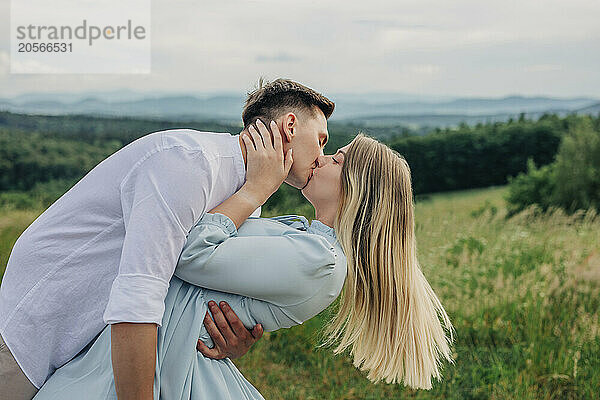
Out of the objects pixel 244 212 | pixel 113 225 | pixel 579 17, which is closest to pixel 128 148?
pixel 113 225

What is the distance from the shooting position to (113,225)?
1.74 metres

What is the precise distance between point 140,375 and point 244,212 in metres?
0.51

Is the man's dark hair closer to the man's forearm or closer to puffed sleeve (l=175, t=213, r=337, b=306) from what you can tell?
puffed sleeve (l=175, t=213, r=337, b=306)

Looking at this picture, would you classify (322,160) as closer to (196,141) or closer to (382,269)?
(382,269)

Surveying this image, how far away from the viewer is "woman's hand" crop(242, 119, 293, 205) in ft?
6.19

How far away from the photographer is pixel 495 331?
4641 millimetres

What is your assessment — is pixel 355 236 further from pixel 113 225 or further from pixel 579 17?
pixel 579 17

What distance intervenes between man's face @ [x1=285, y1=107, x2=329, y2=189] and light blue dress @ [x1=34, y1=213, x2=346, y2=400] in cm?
25

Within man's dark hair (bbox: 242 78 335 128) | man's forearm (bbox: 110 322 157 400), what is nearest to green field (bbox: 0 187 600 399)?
man's dark hair (bbox: 242 78 335 128)

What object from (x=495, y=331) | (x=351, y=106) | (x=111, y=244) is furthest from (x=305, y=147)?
(x=351, y=106)

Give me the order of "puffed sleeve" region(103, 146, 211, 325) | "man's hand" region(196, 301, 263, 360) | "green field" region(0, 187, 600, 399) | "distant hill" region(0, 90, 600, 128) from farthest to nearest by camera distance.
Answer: "distant hill" region(0, 90, 600, 128)
"green field" region(0, 187, 600, 399)
"man's hand" region(196, 301, 263, 360)
"puffed sleeve" region(103, 146, 211, 325)

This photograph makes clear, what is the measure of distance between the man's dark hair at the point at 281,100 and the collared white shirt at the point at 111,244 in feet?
0.77

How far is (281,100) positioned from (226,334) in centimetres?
74

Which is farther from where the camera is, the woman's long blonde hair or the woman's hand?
the woman's long blonde hair
